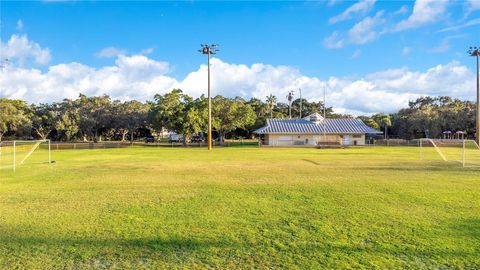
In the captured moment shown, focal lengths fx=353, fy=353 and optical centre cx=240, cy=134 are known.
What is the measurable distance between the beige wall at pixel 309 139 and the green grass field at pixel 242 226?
46.0m

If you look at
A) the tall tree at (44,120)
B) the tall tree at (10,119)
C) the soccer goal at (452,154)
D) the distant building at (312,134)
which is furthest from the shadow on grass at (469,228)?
the tall tree at (44,120)

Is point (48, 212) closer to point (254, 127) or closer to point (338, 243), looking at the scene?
point (338, 243)

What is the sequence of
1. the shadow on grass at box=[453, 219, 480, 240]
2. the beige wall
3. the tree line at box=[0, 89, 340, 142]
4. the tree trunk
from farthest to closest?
the tree trunk < the beige wall < the tree line at box=[0, 89, 340, 142] < the shadow on grass at box=[453, 219, 480, 240]

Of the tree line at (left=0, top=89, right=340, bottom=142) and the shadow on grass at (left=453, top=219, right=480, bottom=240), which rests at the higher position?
the tree line at (left=0, top=89, right=340, bottom=142)

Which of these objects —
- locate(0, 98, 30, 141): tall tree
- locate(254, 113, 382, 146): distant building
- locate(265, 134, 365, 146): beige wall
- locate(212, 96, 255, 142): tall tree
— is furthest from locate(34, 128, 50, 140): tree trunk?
locate(265, 134, 365, 146): beige wall

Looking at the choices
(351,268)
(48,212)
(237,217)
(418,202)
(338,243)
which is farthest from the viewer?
(418,202)

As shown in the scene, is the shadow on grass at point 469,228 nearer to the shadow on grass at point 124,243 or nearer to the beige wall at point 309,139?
the shadow on grass at point 124,243

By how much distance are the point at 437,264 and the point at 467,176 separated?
11.5 meters

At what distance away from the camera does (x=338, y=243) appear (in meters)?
5.60

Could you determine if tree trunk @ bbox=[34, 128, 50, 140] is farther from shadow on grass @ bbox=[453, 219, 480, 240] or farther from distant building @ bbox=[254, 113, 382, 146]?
shadow on grass @ bbox=[453, 219, 480, 240]

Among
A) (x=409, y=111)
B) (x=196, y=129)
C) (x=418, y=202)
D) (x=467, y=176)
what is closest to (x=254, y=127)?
(x=196, y=129)

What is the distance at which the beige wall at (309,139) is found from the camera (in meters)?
57.9

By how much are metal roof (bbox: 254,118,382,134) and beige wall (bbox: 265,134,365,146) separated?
0.95 metres

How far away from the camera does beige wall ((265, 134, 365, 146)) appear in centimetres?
5788
